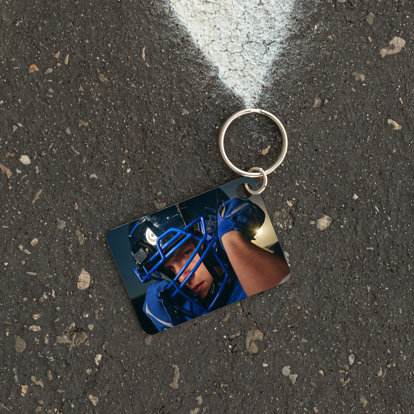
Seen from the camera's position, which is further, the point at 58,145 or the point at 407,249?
the point at 407,249

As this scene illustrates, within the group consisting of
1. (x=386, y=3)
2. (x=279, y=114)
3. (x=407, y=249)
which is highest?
(x=386, y=3)

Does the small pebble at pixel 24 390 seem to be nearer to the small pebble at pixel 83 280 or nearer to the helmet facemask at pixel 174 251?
the small pebble at pixel 83 280

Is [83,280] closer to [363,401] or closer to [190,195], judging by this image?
[190,195]

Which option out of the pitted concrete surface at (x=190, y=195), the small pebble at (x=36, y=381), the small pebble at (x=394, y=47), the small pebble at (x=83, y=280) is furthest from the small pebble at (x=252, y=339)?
the small pebble at (x=394, y=47)

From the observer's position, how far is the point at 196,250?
1.52 metres

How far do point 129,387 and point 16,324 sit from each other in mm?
436

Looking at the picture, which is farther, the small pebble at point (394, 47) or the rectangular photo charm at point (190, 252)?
the small pebble at point (394, 47)

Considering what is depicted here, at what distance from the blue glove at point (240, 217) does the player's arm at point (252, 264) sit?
2 centimetres

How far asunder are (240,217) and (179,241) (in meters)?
0.22

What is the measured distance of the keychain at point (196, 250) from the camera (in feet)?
4.97

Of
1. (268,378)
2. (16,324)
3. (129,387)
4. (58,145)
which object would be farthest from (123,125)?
(268,378)

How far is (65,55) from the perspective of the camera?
1.53m

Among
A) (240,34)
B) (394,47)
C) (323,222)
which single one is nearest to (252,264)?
(323,222)

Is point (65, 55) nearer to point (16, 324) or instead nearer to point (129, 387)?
point (16, 324)
